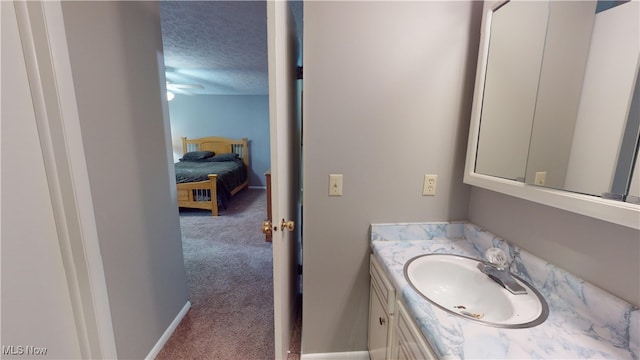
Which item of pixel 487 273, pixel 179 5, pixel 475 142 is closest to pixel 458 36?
pixel 475 142

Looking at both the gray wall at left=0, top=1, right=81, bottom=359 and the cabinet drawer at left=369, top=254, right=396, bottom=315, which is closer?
the gray wall at left=0, top=1, right=81, bottom=359

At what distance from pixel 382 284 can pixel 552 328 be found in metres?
0.58

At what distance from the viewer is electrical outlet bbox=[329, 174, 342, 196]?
126 centimetres

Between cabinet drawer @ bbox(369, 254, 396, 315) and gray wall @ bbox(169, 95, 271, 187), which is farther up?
gray wall @ bbox(169, 95, 271, 187)

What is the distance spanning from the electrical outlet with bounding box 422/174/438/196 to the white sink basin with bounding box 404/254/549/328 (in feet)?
1.11

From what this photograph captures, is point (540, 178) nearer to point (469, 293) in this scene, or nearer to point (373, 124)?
point (469, 293)

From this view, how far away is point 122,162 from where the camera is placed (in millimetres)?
1204

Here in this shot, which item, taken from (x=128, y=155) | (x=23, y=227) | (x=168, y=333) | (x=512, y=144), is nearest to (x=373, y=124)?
(x=512, y=144)

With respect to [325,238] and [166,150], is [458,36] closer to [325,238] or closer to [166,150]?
[325,238]

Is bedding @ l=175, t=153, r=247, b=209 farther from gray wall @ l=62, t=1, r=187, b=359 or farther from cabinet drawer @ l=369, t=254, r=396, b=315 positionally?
cabinet drawer @ l=369, t=254, r=396, b=315

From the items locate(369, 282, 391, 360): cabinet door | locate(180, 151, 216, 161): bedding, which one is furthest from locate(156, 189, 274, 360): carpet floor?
locate(180, 151, 216, 161): bedding

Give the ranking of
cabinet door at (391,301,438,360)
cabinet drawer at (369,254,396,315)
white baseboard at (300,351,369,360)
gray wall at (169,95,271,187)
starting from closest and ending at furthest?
cabinet door at (391,301,438,360), cabinet drawer at (369,254,396,315), white baseboard at (300,351,369,360), gray wall at (169,95,271,187)

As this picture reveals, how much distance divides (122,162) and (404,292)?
142 cm

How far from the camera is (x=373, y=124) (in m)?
1.23
